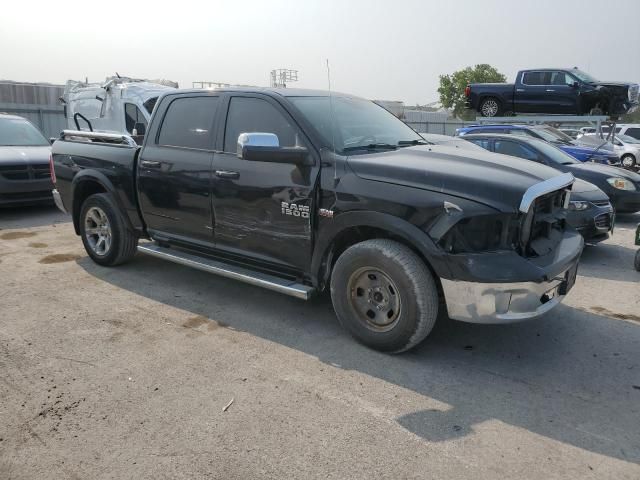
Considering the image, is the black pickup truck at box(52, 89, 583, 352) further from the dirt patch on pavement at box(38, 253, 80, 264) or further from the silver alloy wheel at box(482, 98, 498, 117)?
the silver alloy wheel at box(482, 98, 498, 117)

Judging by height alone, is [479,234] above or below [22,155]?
below

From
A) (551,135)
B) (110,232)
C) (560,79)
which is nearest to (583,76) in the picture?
(560,79)

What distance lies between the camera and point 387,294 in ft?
12.2

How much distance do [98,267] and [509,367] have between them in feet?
14.7

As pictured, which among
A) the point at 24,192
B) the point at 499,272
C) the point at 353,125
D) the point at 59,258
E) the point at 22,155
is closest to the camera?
the point at 499,272

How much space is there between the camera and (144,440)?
2.83m

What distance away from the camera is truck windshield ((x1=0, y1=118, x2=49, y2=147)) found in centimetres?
962

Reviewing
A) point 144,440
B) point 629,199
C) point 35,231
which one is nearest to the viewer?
point 144,440

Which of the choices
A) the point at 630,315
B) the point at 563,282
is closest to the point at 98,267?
the point at 563,282

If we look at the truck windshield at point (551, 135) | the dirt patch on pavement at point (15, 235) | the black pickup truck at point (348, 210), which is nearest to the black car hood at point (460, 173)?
the black pickup truck at point (348, 210)

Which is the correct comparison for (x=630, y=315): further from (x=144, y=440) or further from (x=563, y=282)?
(x=144, y=440)

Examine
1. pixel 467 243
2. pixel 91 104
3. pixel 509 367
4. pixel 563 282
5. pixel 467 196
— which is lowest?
pixel 509 367

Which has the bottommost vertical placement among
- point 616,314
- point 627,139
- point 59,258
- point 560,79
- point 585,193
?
point 616,314

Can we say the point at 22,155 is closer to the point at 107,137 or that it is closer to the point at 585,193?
the point at 107,137
